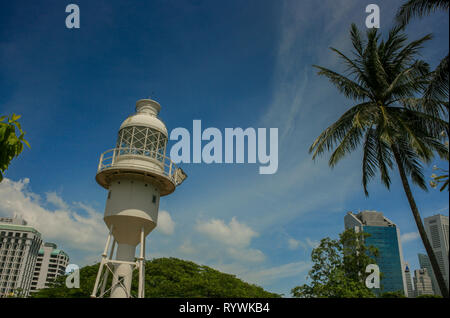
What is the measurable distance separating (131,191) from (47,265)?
202 metres

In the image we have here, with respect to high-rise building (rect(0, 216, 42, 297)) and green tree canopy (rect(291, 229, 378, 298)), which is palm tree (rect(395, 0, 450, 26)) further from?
high-rise building (rect(0, 216, 42, 297))

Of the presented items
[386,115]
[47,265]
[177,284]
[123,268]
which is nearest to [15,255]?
[47,265]

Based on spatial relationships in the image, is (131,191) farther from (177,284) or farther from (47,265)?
(47,265)

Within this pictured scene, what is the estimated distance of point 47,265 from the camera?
7269 inches

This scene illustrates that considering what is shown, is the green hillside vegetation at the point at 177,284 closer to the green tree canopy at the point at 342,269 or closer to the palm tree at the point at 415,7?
the green tree canopy at the point at 342,269

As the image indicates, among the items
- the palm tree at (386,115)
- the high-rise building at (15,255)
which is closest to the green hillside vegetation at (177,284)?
the palm tree at (386,115)

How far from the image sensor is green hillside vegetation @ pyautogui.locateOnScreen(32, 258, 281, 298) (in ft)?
87.8

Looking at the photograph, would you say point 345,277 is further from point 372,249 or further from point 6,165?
point 6,165

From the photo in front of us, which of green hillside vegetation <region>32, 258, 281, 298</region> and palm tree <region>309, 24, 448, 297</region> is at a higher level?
Answer: palm tree <region>309, 24, 448, 297</region>

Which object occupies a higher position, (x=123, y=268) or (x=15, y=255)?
(x=15, y=255)

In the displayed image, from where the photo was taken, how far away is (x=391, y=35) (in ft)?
54.5

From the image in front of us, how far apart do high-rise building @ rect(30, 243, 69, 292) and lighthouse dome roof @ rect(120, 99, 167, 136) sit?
19101cm

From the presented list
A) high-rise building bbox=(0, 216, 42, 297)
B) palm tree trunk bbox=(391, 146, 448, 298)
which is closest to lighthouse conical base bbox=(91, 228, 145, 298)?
palm tree trunk bbox=(391, 146, 448, 298)
